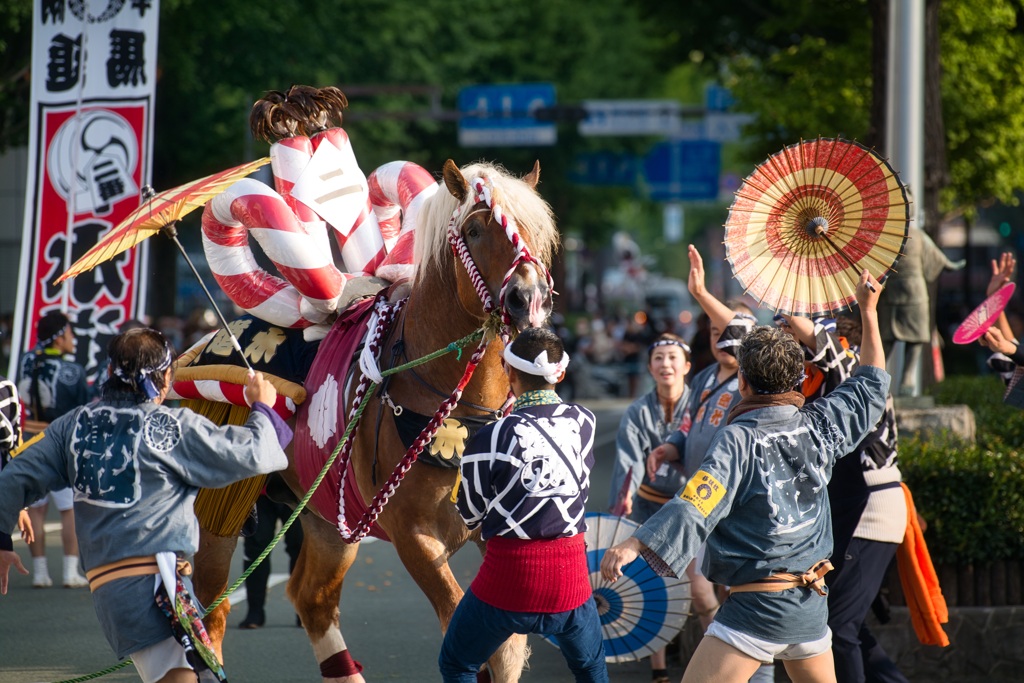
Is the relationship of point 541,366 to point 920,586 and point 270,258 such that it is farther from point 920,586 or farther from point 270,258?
point 920,586

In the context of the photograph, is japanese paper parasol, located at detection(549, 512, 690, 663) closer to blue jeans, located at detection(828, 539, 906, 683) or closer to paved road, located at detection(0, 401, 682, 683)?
paved road, located at detection(0, 401, 682, 683)

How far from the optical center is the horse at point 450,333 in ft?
14.3

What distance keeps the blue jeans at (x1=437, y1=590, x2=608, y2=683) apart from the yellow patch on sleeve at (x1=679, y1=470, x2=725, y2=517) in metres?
0.52

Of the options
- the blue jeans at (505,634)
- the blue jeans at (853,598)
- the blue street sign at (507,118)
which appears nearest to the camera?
the blue jeans at (505,634)

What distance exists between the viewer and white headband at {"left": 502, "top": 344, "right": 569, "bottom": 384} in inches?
152

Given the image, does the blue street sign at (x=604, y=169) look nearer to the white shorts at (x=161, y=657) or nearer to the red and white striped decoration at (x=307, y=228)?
the red and white striped decoration at (x=307, y=228)

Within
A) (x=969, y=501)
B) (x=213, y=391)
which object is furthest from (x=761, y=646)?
(x=213, y=391)

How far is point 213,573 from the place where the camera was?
572 cm

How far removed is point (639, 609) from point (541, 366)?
2407mm

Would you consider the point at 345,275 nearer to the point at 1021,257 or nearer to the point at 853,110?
the point at 853,110

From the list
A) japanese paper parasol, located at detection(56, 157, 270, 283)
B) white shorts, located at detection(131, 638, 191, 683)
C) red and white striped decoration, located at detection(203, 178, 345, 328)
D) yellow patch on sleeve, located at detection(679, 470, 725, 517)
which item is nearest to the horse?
red and white striped decoration, located at detection(203, 178, 345, 328)

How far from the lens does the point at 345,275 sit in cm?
550

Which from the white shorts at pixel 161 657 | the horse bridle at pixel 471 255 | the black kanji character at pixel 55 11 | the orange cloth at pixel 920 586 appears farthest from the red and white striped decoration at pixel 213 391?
the black kanji character at pixel 55 11

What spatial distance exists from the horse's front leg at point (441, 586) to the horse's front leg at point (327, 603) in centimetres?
106
